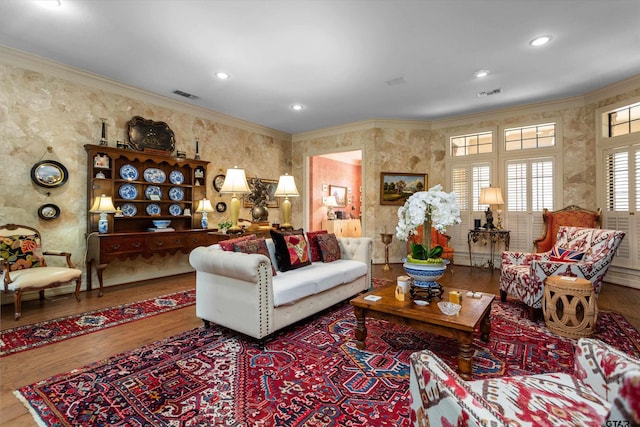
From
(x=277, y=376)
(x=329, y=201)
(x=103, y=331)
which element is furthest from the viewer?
(x=329, y=201)

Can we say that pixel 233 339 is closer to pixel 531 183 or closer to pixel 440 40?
pixel 440 40

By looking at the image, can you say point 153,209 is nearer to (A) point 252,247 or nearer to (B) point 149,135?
(B) point 149,135

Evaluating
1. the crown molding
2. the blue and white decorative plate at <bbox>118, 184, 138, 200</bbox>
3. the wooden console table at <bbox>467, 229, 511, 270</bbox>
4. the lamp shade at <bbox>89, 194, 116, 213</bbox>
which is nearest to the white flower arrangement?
the wooden console table at <bbox>467, 229, 511, 270</bbox>

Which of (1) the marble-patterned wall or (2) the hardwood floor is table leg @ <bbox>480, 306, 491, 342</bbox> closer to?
(2) the hardwood floor

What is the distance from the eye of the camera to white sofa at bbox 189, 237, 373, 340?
239cm

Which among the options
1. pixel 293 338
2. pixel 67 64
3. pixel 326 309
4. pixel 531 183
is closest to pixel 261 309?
pixel 293 338

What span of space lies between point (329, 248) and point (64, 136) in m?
3.80

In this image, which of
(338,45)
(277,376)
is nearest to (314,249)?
(277,376)

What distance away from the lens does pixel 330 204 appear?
26.7 feet

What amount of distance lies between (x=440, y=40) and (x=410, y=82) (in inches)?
43.5

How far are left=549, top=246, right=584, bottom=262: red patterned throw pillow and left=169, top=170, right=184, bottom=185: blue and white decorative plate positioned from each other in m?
5.44

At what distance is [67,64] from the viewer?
3.87 metres

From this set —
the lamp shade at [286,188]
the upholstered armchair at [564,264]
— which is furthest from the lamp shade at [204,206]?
the upholstered armchair at [564,264]

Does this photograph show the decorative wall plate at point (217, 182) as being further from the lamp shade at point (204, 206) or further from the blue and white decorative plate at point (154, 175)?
the blue and white decorative plate at point (154, 175)
